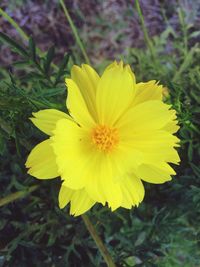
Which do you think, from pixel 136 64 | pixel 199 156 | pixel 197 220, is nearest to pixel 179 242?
pixel 197 220

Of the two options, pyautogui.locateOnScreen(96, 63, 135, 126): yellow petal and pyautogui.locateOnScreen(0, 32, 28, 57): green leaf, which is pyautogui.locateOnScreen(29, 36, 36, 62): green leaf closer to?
pyautogui.locateOnScreen(0, 32, 28, 57): green leaf

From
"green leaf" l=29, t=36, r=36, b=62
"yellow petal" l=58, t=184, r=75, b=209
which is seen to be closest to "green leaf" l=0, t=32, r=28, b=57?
"green leaf" l=29, t=36, r=36, b=62

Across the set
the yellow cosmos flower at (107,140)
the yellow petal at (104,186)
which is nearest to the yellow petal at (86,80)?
the yellow cosmos flower at (107,140)

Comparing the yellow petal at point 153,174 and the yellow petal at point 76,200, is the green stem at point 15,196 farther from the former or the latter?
the yellow petal at point 153,174

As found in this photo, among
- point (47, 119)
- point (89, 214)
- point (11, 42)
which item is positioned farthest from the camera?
point (89, 214)

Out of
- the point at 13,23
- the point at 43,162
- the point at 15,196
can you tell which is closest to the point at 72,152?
the point at 43,162

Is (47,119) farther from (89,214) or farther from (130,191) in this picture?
(89,214)
